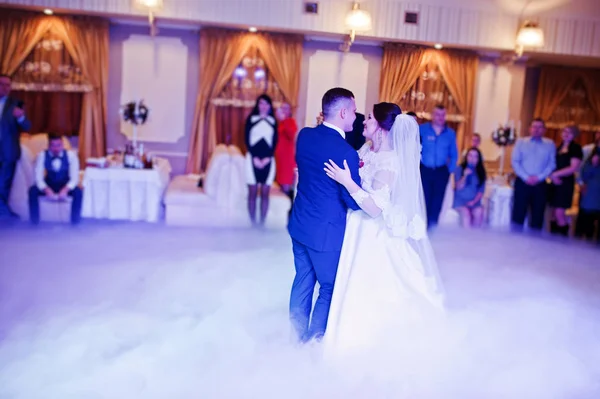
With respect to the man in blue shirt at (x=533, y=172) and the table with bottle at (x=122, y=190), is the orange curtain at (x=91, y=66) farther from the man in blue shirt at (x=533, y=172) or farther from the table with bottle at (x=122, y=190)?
the man in blue shirt at (x=533, y=172)

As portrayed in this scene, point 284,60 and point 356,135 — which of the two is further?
point 284,60

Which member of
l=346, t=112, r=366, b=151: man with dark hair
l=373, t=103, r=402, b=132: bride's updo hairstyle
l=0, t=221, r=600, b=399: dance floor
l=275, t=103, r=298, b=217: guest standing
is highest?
l=373, t=103, r=402, b=132: bride's updo hairstyle

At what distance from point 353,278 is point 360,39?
3.31 metres

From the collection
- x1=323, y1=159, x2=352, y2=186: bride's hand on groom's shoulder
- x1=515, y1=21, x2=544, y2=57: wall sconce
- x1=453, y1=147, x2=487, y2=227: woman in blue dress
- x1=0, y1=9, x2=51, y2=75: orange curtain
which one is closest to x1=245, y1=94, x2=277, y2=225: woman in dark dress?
x1=453, y1=147, x2=487, y2=227: woman in blue dress

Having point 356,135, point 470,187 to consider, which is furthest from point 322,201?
point 470,187

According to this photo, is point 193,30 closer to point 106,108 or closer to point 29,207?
point 106,108

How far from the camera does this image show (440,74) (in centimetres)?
789

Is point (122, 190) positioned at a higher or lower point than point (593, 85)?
lower

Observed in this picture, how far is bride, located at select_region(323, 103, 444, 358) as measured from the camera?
10.4 feet

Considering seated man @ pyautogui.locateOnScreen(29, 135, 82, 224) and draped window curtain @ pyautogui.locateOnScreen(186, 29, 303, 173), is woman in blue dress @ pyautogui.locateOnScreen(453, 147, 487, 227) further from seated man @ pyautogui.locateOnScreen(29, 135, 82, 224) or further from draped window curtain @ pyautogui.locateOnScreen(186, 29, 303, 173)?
seated man @ pyautogui.locateOnScreen(29, 135, 82, 224)

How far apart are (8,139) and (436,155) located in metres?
4.63

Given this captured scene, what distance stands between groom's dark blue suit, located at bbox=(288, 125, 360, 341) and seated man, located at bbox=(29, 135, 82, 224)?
4.11m

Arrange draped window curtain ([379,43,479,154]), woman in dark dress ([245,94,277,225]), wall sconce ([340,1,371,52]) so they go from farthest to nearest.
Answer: woman in dark dress ([245,94,277,225]) < wall sconce ([340,1,371,52]) < draped window curtain ([379,43,479,154])

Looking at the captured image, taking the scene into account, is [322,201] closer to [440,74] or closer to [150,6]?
[440,74]
